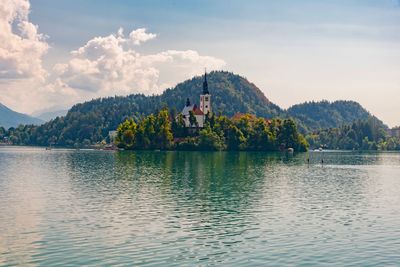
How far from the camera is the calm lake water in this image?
39.5 m

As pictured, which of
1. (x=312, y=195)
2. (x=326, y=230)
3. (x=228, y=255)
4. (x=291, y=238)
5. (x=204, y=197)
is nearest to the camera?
(x=228, y=255)

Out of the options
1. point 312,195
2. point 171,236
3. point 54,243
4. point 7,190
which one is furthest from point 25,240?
point 312,195

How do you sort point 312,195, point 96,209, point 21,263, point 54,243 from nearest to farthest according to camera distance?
point 21,263 → point 54,243 → point 96,209 → point 312,195

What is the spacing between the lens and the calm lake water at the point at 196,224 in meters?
39.5

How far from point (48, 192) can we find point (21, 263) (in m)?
42.1

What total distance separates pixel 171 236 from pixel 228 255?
7967 mm

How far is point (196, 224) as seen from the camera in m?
52.5

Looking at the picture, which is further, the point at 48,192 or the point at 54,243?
the point at 48,192

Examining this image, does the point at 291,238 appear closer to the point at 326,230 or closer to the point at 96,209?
the point at 326,230

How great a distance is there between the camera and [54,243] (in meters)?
43.1

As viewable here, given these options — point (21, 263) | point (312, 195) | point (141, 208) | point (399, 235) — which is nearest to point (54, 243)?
point (21, 263)

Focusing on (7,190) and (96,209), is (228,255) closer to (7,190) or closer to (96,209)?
(96,209)

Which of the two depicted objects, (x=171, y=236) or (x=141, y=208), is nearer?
(x=171, y=236)

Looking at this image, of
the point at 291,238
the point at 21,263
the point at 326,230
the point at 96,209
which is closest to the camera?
the point at 21,263
